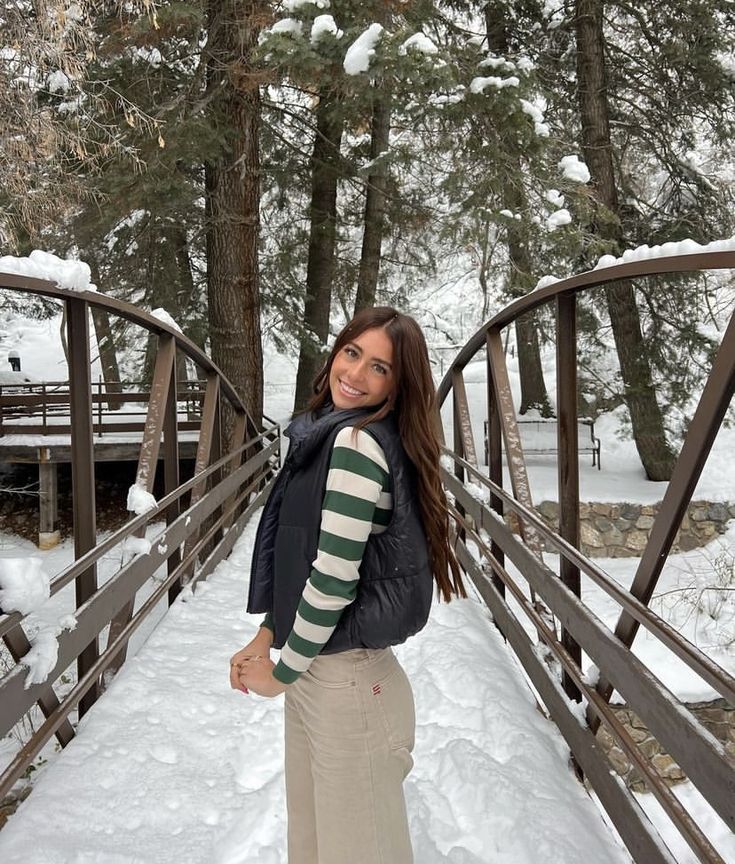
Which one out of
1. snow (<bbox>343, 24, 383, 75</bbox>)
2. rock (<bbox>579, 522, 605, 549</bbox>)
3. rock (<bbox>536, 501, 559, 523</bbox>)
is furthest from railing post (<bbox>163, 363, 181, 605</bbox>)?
rock (<bbox>579, 522, 605, 549</bbox>)

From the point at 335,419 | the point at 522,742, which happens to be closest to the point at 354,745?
the point at 335,419

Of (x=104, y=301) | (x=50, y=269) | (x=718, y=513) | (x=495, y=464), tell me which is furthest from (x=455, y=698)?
(x=718, y=513)

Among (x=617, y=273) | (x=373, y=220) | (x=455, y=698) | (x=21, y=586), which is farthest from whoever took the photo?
(x=373, y=220)

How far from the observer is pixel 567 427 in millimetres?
2973

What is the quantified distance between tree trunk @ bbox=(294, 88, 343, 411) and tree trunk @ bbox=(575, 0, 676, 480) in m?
3.67

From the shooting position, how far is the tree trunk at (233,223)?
8133mm

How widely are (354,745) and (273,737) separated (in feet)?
5.02

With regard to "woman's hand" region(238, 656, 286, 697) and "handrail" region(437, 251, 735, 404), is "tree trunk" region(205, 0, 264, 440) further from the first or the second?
"woman's hand" region(238, 656, 286, 697)

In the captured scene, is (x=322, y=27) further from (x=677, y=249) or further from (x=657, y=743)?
(x=657, y=743)

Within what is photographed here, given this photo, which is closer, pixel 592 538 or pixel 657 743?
pixel 657 743

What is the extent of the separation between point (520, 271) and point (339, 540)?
312 inches

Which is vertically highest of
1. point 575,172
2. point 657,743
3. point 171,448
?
point 575,172

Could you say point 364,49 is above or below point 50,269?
above

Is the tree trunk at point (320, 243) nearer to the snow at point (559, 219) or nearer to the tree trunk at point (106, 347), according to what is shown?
the tree trunk at point (106, 347)
